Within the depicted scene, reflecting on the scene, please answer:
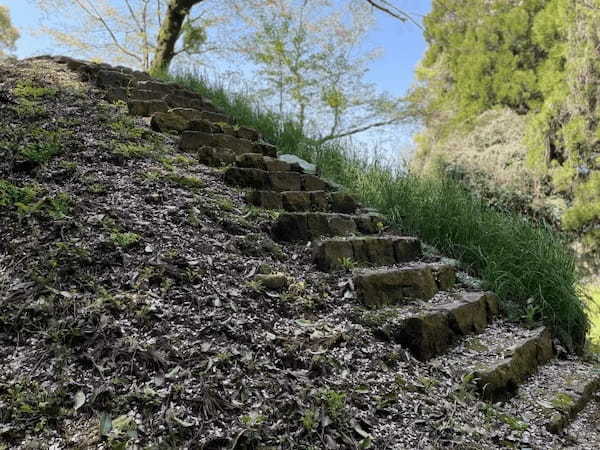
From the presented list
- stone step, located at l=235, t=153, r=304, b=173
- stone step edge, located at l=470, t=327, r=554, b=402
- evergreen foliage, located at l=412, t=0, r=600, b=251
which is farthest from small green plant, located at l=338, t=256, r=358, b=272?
evergreen foliage, located at l=412, t=0, r=600, b=251

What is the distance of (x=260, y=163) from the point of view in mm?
4203

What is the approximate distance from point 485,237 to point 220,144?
260cm

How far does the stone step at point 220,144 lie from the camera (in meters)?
4.20

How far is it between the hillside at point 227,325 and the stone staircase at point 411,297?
14 millimetres

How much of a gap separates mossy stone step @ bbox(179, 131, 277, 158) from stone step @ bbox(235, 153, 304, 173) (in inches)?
9.1

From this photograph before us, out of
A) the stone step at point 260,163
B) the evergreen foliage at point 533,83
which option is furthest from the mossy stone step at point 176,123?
the evergreen foliage at point 533,83

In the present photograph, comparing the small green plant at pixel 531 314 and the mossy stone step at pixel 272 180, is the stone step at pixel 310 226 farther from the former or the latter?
the small green plant at pixel 531 314

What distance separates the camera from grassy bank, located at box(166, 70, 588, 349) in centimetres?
319

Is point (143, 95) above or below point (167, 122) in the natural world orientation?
above

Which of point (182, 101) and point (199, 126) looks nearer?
point (199, 126)

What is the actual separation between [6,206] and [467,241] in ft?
10.8

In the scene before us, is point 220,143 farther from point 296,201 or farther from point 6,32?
point 6,32

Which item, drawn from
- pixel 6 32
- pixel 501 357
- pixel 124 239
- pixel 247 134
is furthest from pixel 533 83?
pixel 6 32

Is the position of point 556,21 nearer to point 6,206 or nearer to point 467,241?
point 467,241
